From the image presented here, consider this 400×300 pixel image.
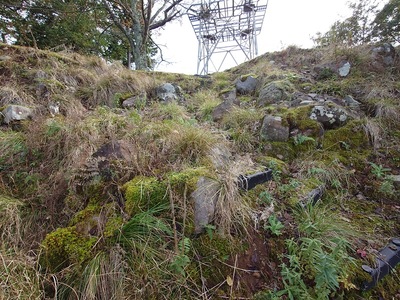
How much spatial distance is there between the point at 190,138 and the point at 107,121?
1.14 metres

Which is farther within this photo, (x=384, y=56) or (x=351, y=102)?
(x=384, y=56)

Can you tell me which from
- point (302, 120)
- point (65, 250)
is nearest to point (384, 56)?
point (302, 120)

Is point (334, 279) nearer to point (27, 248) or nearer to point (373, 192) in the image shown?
point (373, 192)

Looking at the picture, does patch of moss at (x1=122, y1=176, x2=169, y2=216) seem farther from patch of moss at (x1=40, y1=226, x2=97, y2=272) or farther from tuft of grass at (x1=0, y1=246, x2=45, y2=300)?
tuft of grass at (x1=0, y1=246, x2=45, y2=300)

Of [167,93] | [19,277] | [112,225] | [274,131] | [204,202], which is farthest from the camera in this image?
[167,93]

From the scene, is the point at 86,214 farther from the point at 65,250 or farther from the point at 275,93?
A: the point at 275,93

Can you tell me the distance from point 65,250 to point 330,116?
2908mm

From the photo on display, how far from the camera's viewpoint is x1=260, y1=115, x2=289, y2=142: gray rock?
2469 mm

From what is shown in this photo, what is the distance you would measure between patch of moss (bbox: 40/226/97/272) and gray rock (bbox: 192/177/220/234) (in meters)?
0.60

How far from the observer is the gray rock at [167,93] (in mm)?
4031

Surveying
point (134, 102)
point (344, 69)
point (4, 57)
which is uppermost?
point (4, 57)

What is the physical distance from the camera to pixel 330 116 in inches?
99.4

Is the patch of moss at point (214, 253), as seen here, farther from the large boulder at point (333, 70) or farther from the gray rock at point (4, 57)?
the gray rock at point (4, 57)

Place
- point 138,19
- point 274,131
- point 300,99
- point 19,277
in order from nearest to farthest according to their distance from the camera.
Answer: point 19,277 < point 274,131 < point 300,99 < point 138,19
